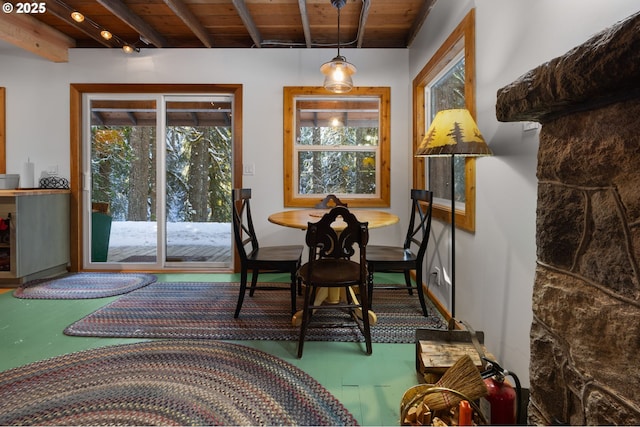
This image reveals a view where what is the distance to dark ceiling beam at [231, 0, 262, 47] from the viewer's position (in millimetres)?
2924

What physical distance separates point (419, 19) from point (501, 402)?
3.13 metres

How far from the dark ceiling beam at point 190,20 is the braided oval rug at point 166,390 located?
8.77 feet

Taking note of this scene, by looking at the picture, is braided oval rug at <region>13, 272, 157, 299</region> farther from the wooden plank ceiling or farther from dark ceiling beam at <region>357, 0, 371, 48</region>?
dark ceiling beam at <region>357, 0, 371, 48</region>

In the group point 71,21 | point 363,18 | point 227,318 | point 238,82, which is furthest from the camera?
point 238,82

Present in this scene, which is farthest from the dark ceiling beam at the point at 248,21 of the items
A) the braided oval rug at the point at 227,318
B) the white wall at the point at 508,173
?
the braided oval rug at the point at 227,318

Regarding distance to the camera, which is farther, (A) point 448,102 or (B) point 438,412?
(A) point 448,102

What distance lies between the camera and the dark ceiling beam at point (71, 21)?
2971 mm

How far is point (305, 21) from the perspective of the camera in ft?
10.5

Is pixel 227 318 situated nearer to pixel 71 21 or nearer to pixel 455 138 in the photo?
pixel 455 138

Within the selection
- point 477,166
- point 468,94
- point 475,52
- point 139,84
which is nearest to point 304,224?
point 477,166

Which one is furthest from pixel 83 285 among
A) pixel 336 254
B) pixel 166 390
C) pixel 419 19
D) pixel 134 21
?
pixel 419 19

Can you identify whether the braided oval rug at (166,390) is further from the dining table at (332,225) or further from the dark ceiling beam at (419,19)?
the dark ceiling beam at (419,19)

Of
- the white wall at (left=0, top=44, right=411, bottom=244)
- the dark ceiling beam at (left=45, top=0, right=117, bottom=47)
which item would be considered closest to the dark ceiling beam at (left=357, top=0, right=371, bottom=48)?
the white wall at (left=0, top=44, right=411, bottom=244)

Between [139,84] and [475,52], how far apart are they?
3443 millimetres
